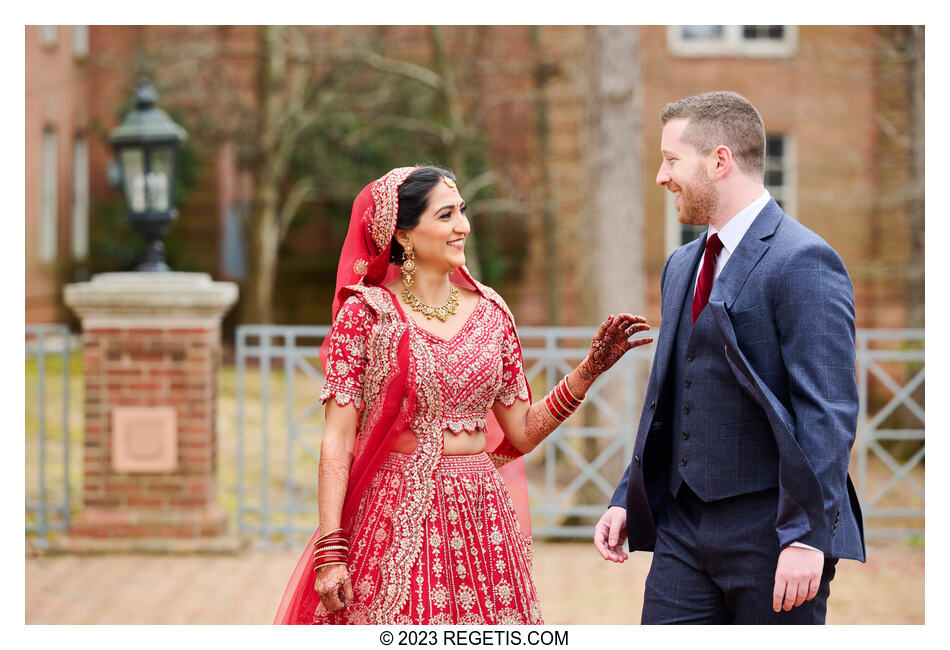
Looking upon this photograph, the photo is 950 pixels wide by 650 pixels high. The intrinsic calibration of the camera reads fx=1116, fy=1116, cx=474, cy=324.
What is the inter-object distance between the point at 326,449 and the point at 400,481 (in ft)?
0.80

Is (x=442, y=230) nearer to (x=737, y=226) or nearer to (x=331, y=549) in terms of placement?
(x=737, y=226)

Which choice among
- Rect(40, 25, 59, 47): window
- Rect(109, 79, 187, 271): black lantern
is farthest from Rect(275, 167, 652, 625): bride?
Rect(40, 25, 59, 47): window

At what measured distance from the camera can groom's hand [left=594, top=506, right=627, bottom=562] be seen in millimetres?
3104

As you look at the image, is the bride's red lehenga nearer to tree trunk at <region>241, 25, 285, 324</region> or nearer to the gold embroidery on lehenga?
the gold embroidery on lehenga

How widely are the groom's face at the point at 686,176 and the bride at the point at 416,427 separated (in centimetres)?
35

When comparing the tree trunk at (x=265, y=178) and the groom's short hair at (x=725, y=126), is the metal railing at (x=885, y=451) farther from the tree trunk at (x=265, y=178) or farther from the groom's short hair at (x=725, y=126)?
the tree trunk at (x=265, y=178)

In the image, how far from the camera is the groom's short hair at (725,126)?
2.85m

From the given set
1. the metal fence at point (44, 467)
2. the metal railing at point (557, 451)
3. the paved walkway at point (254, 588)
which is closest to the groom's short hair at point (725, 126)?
the paved walkway at point (254, 588)

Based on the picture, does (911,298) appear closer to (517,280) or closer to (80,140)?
(517,280)

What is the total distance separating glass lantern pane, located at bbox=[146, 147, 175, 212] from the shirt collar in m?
5.73

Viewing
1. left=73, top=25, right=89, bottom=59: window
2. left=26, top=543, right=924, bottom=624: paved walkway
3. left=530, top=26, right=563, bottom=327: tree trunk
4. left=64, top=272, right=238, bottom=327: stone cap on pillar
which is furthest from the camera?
left=73, top=25, right=89, bottom=59: window

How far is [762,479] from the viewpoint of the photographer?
2777mm
